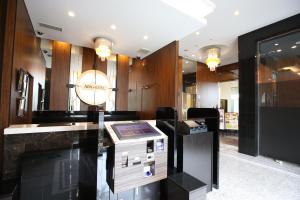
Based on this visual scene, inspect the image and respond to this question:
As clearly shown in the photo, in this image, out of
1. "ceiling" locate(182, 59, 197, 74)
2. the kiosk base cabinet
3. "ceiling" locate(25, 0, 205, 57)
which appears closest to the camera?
the kiosk base cabinet

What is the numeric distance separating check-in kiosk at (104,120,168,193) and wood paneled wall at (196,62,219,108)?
6.38m

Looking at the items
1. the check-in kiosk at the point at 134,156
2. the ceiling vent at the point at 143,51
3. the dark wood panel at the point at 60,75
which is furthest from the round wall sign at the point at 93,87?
the check-in kiosk at the point at 134,156

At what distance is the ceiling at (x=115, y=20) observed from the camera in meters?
2.90

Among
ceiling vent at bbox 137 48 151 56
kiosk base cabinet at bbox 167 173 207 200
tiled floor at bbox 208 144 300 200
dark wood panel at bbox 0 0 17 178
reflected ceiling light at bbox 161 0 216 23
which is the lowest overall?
tiled floor at bbox 208 144 300 200

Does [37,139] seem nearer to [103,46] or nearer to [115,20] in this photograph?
[115,20]

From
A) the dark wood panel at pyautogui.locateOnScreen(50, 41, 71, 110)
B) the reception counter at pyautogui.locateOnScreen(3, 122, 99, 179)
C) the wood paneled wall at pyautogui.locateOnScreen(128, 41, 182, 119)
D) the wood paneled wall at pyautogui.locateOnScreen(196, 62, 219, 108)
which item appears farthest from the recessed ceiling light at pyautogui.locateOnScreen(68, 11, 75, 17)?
the wood paneled wall at pyautogui.locateOnScreen(196, 62, 219, 108)

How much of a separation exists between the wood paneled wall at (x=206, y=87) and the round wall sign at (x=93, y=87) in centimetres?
484

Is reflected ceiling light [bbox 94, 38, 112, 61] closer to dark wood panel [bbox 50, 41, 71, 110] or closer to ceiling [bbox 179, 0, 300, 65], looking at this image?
dark wood panel [bbox 50, 41, 71, 110]

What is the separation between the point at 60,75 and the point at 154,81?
3213 mm

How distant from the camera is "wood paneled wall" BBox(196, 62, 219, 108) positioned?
26.2 feet

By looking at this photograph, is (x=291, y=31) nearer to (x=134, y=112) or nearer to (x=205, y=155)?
(x=205, y=155)

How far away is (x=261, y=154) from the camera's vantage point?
455 cm

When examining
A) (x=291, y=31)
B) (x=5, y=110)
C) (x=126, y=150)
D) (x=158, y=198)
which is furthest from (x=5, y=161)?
(x=291, y=31)

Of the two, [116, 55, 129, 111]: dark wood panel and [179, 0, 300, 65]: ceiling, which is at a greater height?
[179, 0, 300, 65]: ceiling
